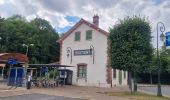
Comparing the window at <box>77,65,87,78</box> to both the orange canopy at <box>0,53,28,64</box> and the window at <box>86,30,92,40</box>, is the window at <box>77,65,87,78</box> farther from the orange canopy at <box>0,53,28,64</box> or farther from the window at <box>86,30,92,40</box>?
the orange canopy at <box>0,53,28,64</box>

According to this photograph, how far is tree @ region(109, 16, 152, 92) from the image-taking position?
80.8ft

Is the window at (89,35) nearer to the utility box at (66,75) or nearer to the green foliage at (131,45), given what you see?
the utility box at (66,75)

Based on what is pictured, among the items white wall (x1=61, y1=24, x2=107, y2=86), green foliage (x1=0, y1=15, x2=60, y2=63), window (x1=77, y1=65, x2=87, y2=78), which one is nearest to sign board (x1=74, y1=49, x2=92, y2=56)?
white wall (x1=61, y1=24, x2=107, y2=86)

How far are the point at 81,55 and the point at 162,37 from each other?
13405 mm

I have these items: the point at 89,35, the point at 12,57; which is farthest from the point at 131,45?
the point at 89,35

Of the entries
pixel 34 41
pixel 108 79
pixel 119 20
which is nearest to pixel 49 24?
pixel 34 41

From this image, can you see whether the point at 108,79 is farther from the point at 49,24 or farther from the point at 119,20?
the point at 49,24

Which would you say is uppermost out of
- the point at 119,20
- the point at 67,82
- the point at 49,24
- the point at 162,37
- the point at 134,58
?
the point at 49,24

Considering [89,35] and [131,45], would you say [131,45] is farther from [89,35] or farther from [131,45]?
[89,35]

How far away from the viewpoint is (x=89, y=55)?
113 ft

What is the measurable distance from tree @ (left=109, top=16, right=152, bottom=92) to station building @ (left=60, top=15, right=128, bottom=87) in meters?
7.21

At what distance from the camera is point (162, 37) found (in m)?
23.9

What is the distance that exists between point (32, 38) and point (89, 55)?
30.2 meters

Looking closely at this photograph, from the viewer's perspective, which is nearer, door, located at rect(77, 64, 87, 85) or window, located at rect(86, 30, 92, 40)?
door, located at rect(77, 64, 87, 85)
